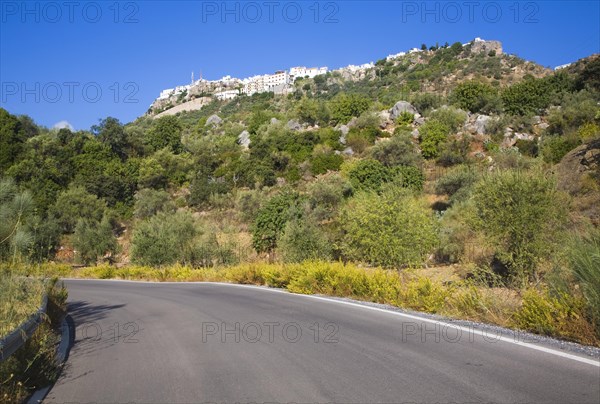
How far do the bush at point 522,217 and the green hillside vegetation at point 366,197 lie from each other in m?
0.06

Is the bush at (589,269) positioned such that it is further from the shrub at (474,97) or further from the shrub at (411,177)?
the shrub at (474,97)

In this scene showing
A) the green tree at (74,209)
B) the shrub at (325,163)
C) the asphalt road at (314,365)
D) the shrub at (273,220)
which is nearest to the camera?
the asphalt road at (314,365)

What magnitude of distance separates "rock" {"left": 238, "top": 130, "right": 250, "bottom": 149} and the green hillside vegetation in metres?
1.16

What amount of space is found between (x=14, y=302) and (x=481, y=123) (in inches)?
2205

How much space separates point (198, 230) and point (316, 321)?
2631 centimetres

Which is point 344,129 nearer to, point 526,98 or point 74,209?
point 526,98

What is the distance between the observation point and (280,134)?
201ft

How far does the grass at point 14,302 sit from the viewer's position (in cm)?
633

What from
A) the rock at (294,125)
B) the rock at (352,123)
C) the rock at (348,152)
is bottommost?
the rock at (348,152)

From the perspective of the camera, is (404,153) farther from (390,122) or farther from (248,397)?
(248,397)

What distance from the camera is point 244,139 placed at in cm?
7062

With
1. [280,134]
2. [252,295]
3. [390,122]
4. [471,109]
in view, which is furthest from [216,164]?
[252,295]

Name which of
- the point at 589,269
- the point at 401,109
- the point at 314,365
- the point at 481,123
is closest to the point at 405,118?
the point at 401,109

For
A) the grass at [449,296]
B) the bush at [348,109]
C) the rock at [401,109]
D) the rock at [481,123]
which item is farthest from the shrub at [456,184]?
the bush at [348,109]
